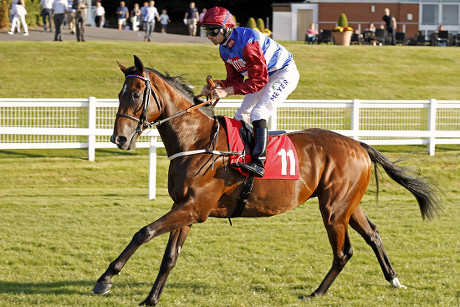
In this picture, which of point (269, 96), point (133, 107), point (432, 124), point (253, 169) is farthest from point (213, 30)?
point (432, 124)

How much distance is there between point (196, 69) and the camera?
786 inches

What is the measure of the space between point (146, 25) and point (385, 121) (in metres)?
14.4

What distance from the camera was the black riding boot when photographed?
17.6ft

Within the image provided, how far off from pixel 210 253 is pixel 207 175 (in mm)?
1862

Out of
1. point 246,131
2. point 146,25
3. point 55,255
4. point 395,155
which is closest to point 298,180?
point 246,131

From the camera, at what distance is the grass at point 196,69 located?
719 inches

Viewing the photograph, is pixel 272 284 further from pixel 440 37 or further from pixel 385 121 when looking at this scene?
pixel 440 37

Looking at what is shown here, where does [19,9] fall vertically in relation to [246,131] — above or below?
above

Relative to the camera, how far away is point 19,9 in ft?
82.6

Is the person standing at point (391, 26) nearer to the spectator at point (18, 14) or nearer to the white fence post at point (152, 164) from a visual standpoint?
the spectator at point (18, 14)

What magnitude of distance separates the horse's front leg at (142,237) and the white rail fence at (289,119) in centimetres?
590

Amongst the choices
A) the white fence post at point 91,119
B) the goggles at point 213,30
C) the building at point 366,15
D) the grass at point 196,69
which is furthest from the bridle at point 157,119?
the building at point 366,15

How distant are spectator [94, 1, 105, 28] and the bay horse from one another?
2852 centimetres

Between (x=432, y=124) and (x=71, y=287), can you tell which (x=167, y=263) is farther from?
(x=432, y=124)
